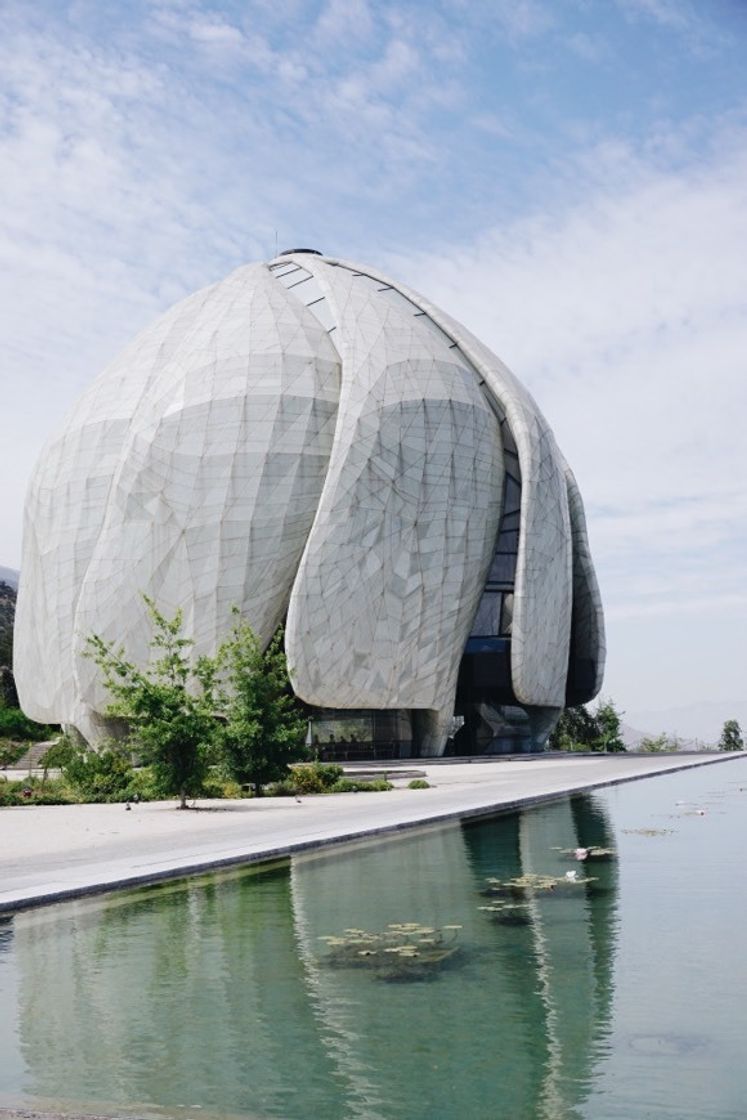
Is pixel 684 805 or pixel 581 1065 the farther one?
pixel 684 805

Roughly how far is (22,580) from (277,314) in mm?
16029

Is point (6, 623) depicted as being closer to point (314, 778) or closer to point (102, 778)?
point (102, 778)

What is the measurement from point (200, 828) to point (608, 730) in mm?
47130

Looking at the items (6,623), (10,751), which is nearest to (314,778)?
(10,751)

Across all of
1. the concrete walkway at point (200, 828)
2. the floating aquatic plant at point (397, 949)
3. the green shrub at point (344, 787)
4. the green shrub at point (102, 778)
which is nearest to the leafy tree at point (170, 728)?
the concrete walkway at point (200, 828)

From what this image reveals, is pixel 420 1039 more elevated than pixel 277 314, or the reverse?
pixel 277 314

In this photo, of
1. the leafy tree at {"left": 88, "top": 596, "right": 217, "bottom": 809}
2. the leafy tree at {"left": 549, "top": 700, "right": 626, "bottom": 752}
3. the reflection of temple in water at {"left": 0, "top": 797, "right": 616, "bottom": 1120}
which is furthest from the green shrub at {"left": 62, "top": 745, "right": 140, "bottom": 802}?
the leafy tree at {"left": 549, "top": 700, "right": 626, "bottom": 752}

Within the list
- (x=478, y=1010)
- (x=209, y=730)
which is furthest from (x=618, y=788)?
(x=478, y=1010)

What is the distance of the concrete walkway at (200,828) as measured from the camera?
1154 centimetres

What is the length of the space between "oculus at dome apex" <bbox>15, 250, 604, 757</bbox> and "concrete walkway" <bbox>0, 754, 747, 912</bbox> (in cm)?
1221

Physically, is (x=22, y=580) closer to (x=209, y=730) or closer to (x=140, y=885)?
(x=209, y=730)

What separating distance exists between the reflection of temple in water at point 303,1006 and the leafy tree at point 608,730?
49.4 metres

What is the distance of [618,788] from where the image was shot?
80.1 ft

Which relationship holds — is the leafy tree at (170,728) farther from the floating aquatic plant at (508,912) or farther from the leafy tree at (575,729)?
the leafy tree at (575,729)
